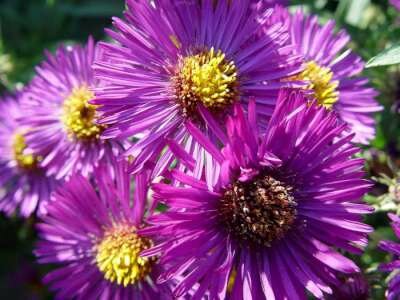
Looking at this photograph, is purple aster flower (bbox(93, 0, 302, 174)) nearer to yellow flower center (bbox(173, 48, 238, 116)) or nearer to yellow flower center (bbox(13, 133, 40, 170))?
yellow flower center (bbox(173, 48, 238, 116))

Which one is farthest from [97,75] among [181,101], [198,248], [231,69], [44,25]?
[44,25]

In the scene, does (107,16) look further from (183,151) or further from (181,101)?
(183,151)

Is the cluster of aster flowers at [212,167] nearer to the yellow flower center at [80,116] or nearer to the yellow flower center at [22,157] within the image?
the yellow flower center at [80,116]

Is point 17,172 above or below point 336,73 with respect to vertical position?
above

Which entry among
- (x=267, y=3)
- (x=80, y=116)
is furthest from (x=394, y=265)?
(x=80, y=116)

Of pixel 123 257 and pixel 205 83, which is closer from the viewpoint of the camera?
pixel 205 83

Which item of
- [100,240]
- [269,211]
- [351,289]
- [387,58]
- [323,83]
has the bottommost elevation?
[351,289]

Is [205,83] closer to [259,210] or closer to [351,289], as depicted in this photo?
[259,210]
